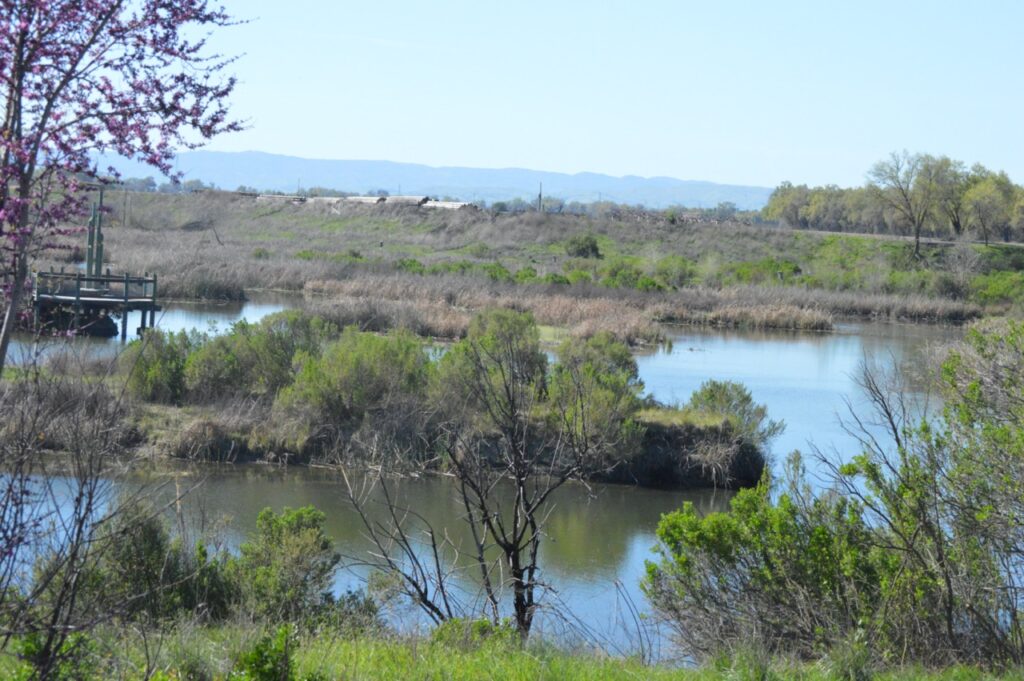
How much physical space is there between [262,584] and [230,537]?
532 cm

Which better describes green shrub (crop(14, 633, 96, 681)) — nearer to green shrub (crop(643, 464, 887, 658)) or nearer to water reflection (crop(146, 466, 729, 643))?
green shrub (crop(643, 464, 887, 658))

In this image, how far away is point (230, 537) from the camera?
656 inches

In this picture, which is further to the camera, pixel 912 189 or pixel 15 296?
pixel 912 189

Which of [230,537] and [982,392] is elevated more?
[982,392]

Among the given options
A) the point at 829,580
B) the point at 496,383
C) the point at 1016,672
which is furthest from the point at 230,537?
the point at 1016,672

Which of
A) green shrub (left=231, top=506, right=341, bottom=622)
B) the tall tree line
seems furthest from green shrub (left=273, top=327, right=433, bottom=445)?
the tall tree line

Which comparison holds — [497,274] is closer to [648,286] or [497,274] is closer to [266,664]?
[648,286]

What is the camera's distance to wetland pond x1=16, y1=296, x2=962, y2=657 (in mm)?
14211

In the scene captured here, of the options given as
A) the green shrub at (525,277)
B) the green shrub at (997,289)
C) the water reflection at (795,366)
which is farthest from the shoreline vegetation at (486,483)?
the water reflection at (795,366)

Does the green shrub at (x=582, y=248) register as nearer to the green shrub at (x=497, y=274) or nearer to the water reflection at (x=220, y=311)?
the green shrub at (x=497, y=274)

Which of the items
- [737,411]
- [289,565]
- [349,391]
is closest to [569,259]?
[737,411]

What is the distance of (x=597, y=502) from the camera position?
21.4m

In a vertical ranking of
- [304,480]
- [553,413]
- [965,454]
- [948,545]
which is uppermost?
[965,454]

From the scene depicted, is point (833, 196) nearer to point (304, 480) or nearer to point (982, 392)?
point (304, 480)
